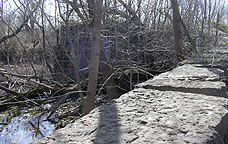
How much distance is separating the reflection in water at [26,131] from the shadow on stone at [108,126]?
8.98 feet

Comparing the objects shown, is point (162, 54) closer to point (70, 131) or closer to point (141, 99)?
point (141, 99)

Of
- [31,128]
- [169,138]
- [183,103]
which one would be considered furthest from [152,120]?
[31,128]

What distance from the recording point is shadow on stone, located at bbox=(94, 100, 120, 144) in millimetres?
974

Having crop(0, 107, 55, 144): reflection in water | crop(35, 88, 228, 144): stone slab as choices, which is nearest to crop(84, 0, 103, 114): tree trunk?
crop(0, 107, 55, 144): reflection in water

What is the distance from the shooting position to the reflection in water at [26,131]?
377cm

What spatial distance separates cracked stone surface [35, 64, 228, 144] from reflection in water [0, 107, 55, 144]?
9.15 feet

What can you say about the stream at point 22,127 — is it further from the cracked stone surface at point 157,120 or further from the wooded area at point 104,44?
the cracked stone surface at point 157,120

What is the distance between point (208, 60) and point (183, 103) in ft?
5.99

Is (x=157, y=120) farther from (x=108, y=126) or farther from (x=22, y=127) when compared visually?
(x=22, y=127)

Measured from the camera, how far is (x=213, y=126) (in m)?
1.05

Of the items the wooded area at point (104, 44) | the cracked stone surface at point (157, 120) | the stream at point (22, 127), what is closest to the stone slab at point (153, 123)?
the cracked stone surface at point (157, 120)

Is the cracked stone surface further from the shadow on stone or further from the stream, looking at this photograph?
the stream

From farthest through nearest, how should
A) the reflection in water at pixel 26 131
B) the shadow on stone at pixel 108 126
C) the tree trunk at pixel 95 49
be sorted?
the reflection in water at pixel 26 131, the tree trunk at pixel 95 49, the shadow on stone at pixel 108 126

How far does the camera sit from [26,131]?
4137 mm
